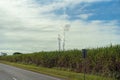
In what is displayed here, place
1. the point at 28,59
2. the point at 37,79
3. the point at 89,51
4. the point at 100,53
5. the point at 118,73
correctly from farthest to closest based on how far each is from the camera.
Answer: the point at 28,59 → the point at 89,51 → the point at 100,53 → the point at 118,73 → the point at 37,79

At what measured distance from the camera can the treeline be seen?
33.0m

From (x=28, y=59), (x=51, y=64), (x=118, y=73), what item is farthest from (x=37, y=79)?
(x=28, y=59)

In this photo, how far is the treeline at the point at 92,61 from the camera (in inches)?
1300

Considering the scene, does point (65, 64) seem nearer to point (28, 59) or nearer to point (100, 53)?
point (100, 53)

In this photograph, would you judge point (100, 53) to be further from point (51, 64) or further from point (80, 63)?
point (51, 64)

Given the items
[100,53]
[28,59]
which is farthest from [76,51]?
[28,59]

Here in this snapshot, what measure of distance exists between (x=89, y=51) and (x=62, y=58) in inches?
363

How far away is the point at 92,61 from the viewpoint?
38438 mm

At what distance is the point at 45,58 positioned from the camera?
191ft

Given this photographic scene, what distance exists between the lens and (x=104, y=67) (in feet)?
113

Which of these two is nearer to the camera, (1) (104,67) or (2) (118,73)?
(2) (118,73)

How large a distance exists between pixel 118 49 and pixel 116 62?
1.34 metres

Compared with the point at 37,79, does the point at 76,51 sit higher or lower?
higher

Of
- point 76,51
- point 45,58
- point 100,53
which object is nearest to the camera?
point 100,53
